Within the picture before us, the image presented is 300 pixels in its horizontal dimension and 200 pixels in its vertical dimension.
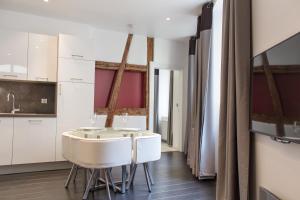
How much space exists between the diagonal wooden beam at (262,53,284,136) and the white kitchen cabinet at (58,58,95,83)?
3.44m

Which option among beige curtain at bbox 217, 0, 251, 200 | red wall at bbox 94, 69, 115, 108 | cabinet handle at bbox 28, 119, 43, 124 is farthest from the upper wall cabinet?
beige curtain at bbox 217, 0, 251, 200

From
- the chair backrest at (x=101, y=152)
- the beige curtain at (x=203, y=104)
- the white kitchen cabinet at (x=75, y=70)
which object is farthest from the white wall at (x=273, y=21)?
the white kitchen cabinet at (x=75, y=70)

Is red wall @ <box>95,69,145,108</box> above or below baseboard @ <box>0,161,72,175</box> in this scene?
above

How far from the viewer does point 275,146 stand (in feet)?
5.69

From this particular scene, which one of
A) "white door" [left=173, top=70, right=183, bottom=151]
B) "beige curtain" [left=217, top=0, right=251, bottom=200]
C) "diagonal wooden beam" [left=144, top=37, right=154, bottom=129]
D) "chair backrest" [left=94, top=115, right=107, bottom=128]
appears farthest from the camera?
"white door" [left=173, top=70, right=183, bottom=151]

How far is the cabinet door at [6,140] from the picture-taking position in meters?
3.86

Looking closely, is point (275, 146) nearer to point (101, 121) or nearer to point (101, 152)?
point (101, 152)

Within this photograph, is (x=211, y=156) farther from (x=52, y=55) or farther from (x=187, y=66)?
(x=52, y=55)

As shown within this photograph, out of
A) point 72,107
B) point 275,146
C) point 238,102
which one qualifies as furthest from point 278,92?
point 72,107

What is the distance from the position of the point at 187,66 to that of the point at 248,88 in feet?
13.6

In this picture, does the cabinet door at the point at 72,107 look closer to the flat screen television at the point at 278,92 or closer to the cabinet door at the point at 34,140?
the cabinet door at the point at 34,140

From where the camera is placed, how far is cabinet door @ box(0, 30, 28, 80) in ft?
13.1

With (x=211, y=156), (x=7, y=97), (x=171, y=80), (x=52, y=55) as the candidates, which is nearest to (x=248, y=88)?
(x=211, y=156)

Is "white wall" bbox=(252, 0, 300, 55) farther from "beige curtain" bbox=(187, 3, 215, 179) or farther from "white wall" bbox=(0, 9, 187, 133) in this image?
"white wall" bbox=(0, 9, 187, 133)
